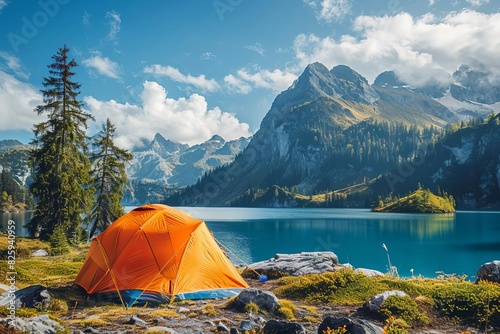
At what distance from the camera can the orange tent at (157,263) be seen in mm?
15359

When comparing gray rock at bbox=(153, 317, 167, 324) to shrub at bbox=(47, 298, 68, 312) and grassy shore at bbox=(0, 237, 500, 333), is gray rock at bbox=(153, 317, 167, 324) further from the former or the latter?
shrub at bbox=(47, 298, 68, 312)

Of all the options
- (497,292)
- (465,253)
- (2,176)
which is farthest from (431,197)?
(2,176)

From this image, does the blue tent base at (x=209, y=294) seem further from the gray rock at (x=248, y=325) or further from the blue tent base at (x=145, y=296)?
the gray rock at (x=248, y=325)

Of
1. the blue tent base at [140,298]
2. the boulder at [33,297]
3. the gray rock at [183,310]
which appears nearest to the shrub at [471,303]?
the gray rock at [183,310]

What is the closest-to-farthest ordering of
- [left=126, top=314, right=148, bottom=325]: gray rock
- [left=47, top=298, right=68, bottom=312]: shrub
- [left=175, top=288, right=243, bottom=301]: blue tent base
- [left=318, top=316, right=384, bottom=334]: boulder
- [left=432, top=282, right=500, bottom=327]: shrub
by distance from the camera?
1. [left=318, top=316, right=384, bottom=334]: boulder
2. [left=126, top=314, right=148, bottom=325]: gray rock
3. [left=432, top=282, right=500, bottom=327]: shrub
4. [left=47, top=298, right=68, bottom=312]: shrub
5. [left=175, top=288, right=243, bottom=301]: blue tent base

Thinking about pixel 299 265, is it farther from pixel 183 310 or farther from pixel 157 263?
pixel 183 310

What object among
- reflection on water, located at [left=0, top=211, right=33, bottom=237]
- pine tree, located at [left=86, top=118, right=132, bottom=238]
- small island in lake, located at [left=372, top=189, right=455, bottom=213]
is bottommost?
reflection on water, located at [left=0, top=211, right=33, bottom=237]

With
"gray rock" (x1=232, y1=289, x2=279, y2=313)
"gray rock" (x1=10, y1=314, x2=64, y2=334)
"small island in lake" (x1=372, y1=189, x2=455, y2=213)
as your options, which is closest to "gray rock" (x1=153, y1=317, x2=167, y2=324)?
"gray rock" (x1=232, y1=289, x2=279, y2=313)

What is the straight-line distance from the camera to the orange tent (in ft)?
50.4

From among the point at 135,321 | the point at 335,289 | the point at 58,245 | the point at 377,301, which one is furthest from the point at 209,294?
the point at 58,245

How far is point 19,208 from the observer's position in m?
188

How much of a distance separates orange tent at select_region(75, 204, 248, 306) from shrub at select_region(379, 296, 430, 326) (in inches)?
261

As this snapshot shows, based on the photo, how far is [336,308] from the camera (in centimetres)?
1413

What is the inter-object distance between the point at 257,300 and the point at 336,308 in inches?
123
